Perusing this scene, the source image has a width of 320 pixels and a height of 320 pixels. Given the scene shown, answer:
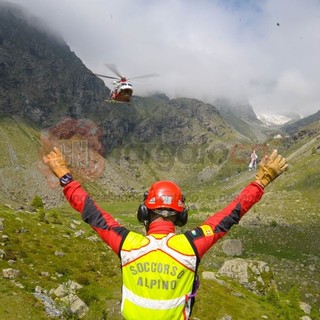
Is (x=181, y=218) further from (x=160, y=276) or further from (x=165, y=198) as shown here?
(x=160, y=276)

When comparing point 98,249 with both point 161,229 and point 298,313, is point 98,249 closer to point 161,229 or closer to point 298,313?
point 298,313

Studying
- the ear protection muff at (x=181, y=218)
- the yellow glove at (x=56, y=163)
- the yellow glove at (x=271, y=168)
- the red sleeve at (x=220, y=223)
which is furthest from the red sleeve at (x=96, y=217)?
the yellow glove at (x=271, y=168)

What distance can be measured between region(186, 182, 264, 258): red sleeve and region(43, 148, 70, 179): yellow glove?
2.33m

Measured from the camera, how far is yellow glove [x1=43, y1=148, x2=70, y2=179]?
655 centimetres

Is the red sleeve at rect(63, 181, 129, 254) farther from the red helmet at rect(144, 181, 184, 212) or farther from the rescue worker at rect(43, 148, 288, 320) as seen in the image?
the red helmet at rect(144, 181, 184, 212)

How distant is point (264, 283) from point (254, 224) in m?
29.2

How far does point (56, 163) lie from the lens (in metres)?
6.64

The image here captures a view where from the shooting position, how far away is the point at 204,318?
1056 inches

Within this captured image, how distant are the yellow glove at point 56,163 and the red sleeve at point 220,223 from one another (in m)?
2.33

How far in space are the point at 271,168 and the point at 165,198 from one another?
1.90 meters

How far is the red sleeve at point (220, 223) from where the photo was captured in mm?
5973

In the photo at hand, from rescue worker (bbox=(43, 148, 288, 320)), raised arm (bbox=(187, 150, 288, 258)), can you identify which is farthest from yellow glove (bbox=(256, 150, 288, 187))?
rescue worker (bbox=(43, 148, 288, 320))

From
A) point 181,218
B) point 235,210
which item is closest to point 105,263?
point 181,218

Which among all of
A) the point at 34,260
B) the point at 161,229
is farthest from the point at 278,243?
the point at 161,229
